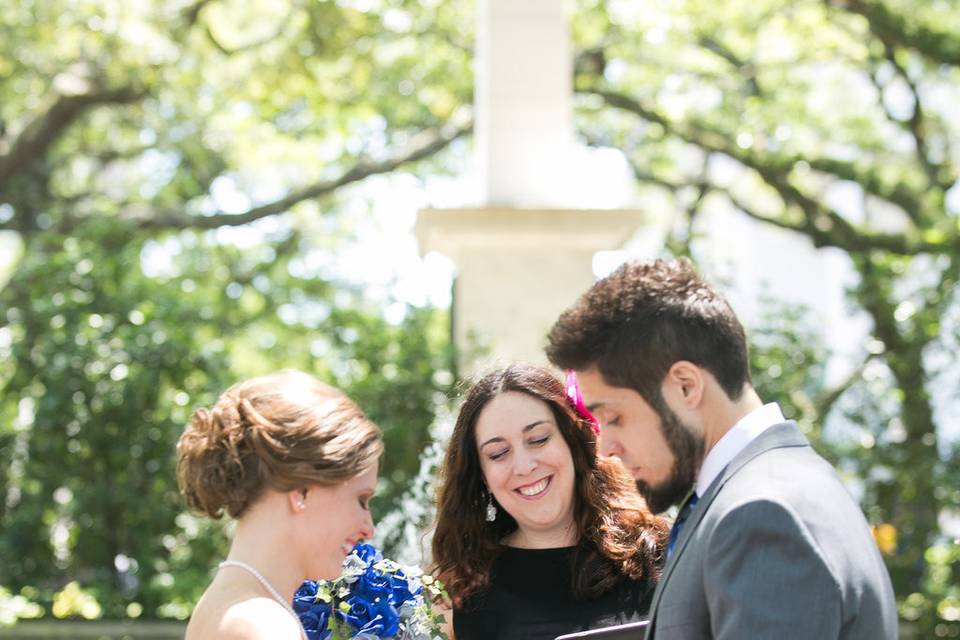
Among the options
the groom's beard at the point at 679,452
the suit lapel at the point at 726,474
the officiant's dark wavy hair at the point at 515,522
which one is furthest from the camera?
the officiant's dark wavy hair at the point at 515,522

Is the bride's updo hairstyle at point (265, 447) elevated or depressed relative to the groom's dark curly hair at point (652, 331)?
depressed

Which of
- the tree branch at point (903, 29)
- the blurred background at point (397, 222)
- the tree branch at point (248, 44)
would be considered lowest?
the blurred background at point (397, 222)

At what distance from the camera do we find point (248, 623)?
8.48 ft

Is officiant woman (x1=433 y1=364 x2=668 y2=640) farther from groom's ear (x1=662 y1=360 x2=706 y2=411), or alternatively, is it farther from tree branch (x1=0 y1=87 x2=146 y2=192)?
tree branch (x1=0 y1=87 x2=146 y2=192)

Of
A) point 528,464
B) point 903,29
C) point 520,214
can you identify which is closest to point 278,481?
point 528,464

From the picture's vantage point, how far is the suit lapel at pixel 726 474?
2055 mm

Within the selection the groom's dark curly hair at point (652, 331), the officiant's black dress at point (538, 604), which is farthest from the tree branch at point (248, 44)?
the groom's dark curly hair at point (652, 331)

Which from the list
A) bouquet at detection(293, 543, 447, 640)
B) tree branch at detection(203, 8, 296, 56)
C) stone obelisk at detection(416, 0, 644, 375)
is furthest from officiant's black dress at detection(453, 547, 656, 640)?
tree branch at detection(203, 8, 296, 56)

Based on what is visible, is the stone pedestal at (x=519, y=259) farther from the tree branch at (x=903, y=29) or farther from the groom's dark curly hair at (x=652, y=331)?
the tree branch at (x=903, y=29)

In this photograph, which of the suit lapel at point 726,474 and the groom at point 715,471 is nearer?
the groom at point 715,471

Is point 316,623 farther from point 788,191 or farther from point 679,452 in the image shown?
point 788,191

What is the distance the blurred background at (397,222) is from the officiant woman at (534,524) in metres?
0.99

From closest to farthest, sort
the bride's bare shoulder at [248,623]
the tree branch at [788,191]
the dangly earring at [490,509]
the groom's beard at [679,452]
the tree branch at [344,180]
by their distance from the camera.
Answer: the groom's beard at [679,452]
the bride's bare shoulder at [248,623]
the dangly earring at [490,509]
the tree branch at [788,191]
the tree branch at [344,180]

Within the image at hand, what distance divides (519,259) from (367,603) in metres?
2.81
